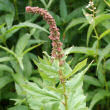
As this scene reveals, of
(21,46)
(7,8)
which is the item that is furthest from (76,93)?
(7,8)

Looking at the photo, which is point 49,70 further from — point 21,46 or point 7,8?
point 7,8

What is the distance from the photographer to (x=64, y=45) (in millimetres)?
2145

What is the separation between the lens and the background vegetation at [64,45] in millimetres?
1849

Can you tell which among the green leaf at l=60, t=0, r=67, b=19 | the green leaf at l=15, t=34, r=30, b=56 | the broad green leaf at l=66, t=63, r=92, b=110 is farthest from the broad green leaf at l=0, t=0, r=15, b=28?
the broad green leaf at l=66, t=63, r=92, b=110

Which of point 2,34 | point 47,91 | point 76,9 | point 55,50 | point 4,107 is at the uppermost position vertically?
point 76,9

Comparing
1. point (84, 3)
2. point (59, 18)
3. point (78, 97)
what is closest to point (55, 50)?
point (78, 97)

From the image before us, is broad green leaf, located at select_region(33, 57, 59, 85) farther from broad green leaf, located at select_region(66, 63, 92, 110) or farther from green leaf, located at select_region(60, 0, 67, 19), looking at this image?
green leaf, located at select_region(60, 0, 67, 19)

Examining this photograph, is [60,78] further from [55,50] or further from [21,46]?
[21,46]

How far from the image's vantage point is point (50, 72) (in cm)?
97

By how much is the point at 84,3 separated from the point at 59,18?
270mm

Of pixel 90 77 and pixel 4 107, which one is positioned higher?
pixel 90 77

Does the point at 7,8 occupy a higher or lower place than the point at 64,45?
higher

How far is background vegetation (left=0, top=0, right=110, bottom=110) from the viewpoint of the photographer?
1.85m

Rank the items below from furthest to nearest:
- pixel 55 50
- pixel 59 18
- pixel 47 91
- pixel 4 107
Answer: pixel 4 107, pixel 59 18, pixel 47 91, pixel 55 50
